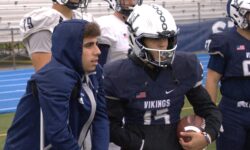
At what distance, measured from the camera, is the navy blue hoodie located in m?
2.16

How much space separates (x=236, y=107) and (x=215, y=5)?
17.4 metres

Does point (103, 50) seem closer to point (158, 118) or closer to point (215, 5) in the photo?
point (158, 118)

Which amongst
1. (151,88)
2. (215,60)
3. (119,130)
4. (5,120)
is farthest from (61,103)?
(5,120)

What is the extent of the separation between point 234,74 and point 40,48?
1.23 metres

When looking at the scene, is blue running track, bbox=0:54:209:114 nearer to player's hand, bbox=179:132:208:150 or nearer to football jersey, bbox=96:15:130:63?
football jersey, bbox=96:15:130:63

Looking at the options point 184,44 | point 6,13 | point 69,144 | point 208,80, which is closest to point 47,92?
point 69,144

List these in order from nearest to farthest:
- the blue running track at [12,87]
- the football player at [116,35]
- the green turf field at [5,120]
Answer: the football player at [116,35] < the green turf field at [5,120] < the blue running track at [12,87]

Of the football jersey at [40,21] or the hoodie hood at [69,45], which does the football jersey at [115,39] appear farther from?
the hoodie hood at [69,45]

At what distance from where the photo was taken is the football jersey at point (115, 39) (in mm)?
3289

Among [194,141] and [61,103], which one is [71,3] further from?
[194,141]

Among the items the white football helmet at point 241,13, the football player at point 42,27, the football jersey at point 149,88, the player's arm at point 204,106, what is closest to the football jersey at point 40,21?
the football player at point 42,27

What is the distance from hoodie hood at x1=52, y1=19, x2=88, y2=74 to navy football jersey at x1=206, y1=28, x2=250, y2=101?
1275 millimetres

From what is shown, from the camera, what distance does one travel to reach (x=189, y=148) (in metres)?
2.45

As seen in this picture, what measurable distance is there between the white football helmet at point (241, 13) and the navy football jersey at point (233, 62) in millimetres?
99
